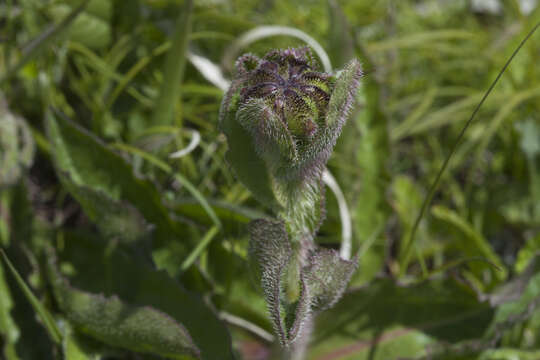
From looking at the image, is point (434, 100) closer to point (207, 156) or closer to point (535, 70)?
point (535, 70)

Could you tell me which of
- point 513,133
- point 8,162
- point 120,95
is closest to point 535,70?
point 513,133

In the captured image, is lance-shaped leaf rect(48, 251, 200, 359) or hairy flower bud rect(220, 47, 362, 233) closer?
hairy flower bud rect(220, 47, 362, 233)

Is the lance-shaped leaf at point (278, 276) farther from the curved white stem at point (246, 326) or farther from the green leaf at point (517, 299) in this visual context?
the green leaf at point (517, 299)

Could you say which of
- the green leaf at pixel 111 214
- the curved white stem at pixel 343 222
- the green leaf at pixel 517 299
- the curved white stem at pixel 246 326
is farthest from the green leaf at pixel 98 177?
the green leaf at pixel 517 299

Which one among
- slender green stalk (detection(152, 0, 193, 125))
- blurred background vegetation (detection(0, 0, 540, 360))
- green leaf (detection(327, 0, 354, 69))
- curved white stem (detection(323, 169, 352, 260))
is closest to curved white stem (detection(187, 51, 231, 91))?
blurred background vegetation (detection(0, 0, 540, 360))

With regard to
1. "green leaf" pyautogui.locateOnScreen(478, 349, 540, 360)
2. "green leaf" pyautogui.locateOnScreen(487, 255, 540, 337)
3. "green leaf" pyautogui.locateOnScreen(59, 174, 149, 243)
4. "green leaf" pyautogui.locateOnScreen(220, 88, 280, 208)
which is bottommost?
"green leaf" pyautogui.locateOnScreen(478, 349, 540, 360)

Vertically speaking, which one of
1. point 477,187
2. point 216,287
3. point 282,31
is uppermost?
point 282,31

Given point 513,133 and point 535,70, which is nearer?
point 513,133

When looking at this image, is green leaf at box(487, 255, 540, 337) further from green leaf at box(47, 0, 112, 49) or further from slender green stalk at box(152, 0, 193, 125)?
green leaf at box(47, 0, 112, 49)
